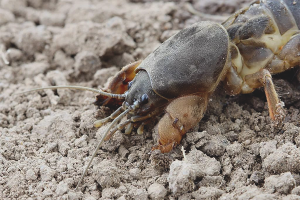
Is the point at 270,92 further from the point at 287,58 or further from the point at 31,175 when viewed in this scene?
the point at 31,175

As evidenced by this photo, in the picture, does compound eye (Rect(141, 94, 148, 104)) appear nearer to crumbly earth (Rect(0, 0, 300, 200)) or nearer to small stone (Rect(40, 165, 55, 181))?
crumbly earth (Rect(0, 0, 300, 200))

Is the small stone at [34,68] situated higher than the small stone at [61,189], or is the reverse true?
the small stone at [34,68]

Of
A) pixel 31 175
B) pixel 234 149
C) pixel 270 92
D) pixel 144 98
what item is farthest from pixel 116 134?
pixel 270 92

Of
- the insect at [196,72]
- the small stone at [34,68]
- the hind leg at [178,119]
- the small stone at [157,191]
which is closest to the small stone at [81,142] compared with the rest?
the insect at [196,72]

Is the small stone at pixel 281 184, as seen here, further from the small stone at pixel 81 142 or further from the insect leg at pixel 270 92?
the small stone at pixel 81 142

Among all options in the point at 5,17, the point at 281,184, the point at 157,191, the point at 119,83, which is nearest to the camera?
the point at 281,184
